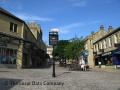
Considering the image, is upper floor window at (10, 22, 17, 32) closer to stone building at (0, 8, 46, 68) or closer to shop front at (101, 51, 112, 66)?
stone building at (0, 8, 46, 68)

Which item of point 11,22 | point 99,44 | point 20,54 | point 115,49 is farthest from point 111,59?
point 11,22

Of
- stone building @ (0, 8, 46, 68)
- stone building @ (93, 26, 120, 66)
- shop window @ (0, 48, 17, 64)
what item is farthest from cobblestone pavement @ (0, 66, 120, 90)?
stone building @ (93, 26, 120, 66)

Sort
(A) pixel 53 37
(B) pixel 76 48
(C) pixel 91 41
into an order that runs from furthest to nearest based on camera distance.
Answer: (C) pixel 91 41
(B) pixel 76 48
(A) pixel 53 37

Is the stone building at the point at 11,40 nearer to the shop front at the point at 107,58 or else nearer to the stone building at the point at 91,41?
the shop front at the point at 107,58

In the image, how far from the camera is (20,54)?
1309 inches

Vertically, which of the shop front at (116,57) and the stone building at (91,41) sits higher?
the stone building at (91,41)

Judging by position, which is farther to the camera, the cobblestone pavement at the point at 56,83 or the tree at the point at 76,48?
the tree at the point at 76,48

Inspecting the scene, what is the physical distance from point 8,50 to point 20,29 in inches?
177

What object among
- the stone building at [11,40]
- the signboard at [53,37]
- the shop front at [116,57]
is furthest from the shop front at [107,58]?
the signboard at [53,37]

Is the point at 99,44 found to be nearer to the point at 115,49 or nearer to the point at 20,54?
the point at 115,49

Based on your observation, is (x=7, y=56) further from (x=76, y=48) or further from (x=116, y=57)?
(x=76, y=48)

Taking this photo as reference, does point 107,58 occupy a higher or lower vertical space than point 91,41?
lower

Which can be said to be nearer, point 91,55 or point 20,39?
point 20,39

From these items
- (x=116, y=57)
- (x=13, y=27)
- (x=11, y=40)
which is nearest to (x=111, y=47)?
(x=116, y=57)
